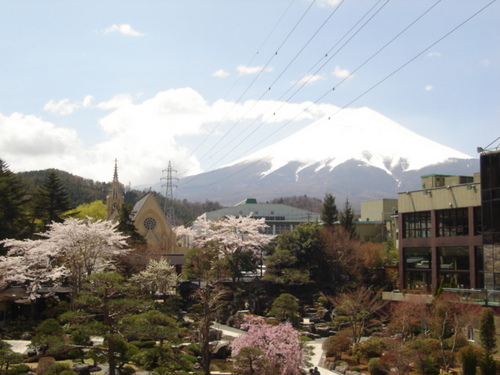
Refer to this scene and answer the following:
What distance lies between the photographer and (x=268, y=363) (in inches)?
838

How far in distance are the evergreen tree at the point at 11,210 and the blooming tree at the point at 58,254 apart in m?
1.50

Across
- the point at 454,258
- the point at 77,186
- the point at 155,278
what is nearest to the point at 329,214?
the point at 454,258

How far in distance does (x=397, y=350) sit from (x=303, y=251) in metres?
17.2

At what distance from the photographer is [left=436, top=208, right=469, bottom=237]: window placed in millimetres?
32406

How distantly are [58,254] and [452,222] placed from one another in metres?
22.4

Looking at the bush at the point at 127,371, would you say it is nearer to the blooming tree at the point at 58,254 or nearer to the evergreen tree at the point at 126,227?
the blooming tree at the point at 58,254

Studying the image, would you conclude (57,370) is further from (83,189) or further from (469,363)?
(83,189)

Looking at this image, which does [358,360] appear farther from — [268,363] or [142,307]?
[142,307]

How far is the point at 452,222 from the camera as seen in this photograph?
33.3 metres

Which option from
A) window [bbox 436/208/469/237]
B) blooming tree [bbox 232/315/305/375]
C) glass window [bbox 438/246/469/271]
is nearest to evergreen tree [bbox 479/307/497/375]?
blooming tree [bbox 232/315/305/375]

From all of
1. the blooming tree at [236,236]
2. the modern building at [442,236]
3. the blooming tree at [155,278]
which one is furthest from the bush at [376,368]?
the blooming tree at [236,236]

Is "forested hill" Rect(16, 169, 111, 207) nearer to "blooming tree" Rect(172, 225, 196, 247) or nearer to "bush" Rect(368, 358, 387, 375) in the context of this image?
"blooming tree" Rect(172, 225, 196, 247)

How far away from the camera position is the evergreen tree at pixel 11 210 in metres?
34.1

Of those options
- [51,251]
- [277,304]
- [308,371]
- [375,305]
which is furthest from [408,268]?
[51,251]
